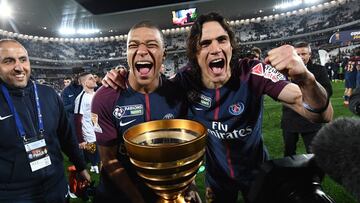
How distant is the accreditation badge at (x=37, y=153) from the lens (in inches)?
78.1

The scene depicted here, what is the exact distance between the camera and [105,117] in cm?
153

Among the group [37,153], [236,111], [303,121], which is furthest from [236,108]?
[303,121]

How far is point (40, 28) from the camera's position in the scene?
1169 inches

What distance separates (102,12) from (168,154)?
24654 mm

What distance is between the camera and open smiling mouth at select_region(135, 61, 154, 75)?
144 cm

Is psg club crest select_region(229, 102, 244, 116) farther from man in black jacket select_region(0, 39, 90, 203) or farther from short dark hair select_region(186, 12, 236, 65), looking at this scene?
man in black jacket select_region(0, 39, 90, 203)

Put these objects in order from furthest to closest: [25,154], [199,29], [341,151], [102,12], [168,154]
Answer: [102,12] < [25,154] < [199,29] < [168,154] < [341,151]

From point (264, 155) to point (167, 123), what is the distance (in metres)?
1.25

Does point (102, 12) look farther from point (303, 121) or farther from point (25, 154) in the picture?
point (25, 154)

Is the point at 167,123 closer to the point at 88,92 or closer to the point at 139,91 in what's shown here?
the point at 139,91

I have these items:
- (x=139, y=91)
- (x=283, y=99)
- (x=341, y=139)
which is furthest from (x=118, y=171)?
(x=341, y=139)

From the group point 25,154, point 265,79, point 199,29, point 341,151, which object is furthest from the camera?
point 25,154

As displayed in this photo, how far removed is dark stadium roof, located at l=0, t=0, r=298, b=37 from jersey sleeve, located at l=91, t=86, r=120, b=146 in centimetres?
1892

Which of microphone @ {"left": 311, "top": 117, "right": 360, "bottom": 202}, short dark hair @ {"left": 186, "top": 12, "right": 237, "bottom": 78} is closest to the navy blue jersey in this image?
short dark hair @ {"left": 186, "top": 12, "right": 237, "bottom": 78}
